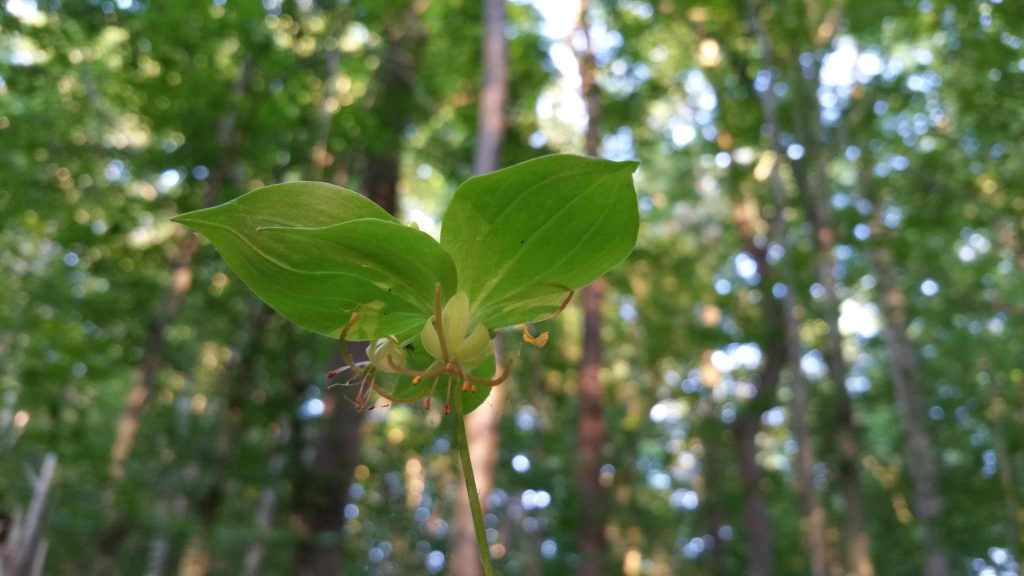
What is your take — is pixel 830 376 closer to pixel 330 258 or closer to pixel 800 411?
pixel 800 411

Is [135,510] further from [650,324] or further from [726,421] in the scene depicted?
[650,324]

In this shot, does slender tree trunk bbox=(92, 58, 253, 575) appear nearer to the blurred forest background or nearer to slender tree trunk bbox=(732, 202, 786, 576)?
the blurred forest background

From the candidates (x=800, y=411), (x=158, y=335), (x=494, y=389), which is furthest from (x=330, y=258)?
(x=800, y=411)

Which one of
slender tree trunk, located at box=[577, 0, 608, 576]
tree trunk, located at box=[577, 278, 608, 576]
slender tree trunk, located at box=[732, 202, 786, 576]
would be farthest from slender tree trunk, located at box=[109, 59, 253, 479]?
slender tree trunk, located at box=[732, 202, 786, 576]

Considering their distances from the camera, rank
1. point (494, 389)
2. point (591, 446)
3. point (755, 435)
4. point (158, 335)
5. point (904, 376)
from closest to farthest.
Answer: point (494, 389)
point (158, 335)
point (591, 446)
point (904, 376)
point (755, 435)

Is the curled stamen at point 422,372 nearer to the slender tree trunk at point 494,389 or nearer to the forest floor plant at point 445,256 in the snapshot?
the forest floor plant at point 445,256

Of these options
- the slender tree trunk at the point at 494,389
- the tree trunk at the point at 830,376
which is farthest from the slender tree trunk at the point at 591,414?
the slender tree trunk at the point at 494,389

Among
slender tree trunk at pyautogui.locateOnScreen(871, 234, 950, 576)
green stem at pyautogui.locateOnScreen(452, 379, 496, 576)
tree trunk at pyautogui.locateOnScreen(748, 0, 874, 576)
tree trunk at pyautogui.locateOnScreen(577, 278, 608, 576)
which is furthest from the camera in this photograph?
slender tree trunk at pyautogui.locateOnScreen(871, 234, 950, 576)
